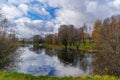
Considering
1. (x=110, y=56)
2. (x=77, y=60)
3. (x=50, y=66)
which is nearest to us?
(x=110, y=56)

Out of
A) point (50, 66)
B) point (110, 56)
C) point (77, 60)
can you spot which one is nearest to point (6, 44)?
point (110, 56)

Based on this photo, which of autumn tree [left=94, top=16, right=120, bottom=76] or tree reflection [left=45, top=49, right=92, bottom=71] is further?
tree reflection [left=45, top=49, right=92, bottom=71]

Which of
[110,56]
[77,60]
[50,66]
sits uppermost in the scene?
[110,56]

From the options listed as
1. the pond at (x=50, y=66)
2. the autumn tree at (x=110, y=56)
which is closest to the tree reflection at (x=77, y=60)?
the pond at (x=50, y=66)

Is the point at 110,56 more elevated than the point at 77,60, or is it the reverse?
the point at 110,56

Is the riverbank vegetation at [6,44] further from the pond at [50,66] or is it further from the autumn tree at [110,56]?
the autumn tree at [110,56]

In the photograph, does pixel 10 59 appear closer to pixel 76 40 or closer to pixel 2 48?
pixel 2 48

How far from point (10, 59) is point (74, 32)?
113m

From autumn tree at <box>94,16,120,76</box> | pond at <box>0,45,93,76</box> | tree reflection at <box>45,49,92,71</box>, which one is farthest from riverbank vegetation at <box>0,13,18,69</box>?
tree reflection at <box>45,49,92,71</box>

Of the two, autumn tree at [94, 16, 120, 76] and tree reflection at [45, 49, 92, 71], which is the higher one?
autumn tree at [94, 16, 120, 76]

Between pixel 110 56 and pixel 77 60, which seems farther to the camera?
pixel 77 60

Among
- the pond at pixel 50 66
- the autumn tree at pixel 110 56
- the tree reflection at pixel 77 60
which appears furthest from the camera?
the tree reflection at pixel 77 60

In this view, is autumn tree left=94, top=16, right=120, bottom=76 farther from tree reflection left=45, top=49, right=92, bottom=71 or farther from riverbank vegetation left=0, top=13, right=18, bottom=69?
tree reflection left=45, top=49, right=92, bottom=71

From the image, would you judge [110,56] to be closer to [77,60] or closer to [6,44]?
[6,44]
